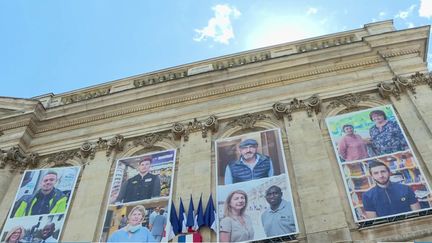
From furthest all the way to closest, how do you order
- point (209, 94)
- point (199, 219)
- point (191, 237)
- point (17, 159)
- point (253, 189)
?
point (209, 94)
point (17, 159)
point (253, 189)
point (199, 219)
point (191, 237)

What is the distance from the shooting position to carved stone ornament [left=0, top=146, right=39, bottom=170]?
15998 mm

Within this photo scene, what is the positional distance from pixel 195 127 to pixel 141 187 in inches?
110

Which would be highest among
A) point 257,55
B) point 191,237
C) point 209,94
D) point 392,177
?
point 257,55

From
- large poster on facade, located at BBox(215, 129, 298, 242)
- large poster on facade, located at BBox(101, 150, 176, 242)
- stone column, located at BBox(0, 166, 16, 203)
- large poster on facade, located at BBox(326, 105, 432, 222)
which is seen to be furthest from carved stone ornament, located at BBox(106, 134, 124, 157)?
large poster on facade, located at BBox(326, 105, 432, 222)

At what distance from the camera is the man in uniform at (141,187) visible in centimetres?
1375

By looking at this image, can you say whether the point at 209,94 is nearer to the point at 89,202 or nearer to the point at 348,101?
the point at 348,101

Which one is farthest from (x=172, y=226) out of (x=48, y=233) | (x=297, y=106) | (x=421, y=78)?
(x=421, y=78)

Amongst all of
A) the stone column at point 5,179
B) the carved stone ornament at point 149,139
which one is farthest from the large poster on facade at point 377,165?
the stone column at point 5,179

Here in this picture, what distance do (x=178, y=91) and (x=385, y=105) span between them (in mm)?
7094

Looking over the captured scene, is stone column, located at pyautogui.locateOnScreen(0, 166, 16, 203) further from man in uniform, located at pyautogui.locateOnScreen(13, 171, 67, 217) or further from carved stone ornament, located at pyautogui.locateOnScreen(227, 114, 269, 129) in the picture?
carved stone ornament, located at pyautogui.locateOnScreen(227, 114, 269, 129)

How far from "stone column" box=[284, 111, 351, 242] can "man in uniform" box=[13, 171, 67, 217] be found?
7.22m

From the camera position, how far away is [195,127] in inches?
611

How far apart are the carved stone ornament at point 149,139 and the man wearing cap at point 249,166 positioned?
10.2ft

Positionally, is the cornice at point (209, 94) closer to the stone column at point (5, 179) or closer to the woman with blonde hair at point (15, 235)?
the stone column at point (5, 179)
